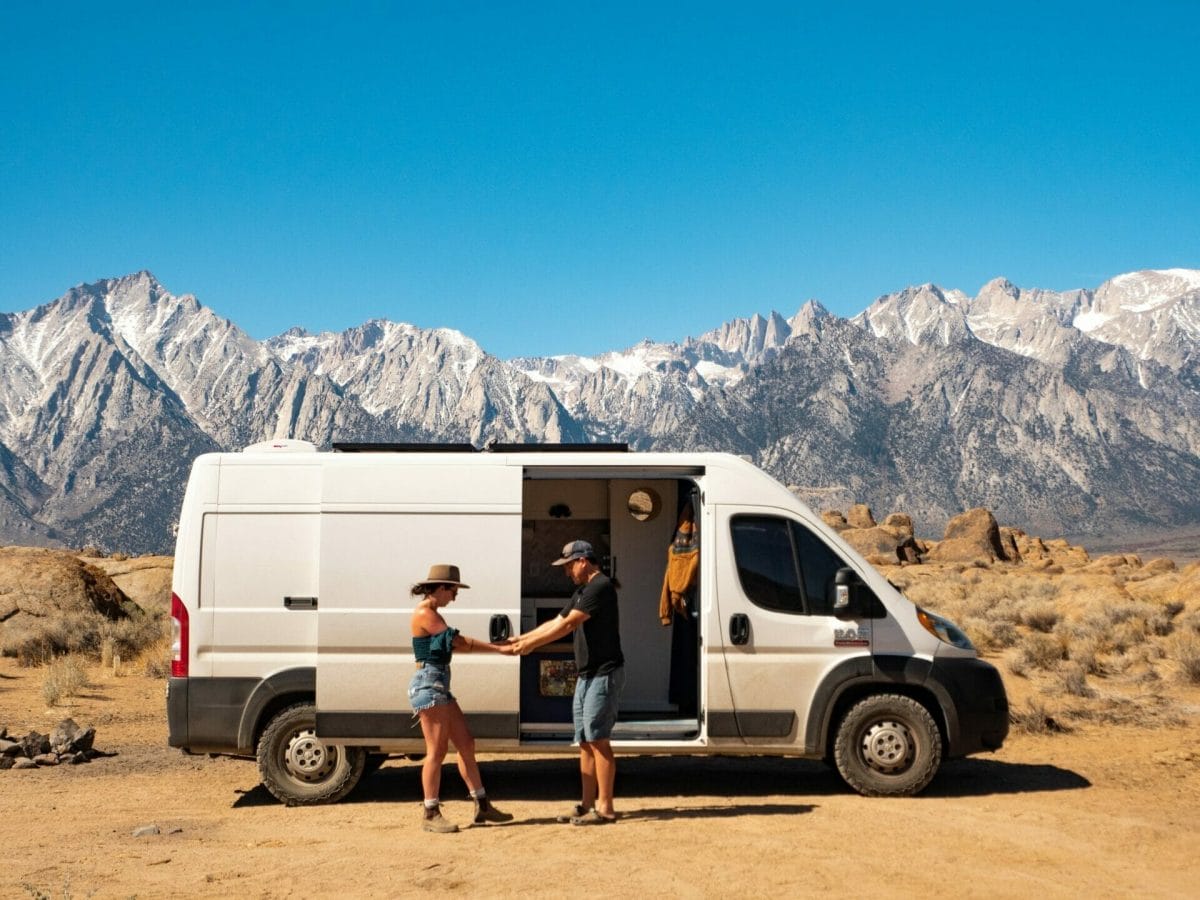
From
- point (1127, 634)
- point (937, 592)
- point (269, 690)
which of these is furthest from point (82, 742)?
point (937, 592)

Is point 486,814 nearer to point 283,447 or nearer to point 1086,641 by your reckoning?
point 283,447

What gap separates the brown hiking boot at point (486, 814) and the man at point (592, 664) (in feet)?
1.67

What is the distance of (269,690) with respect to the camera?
9.44 metres

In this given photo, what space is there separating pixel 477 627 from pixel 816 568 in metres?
2.66

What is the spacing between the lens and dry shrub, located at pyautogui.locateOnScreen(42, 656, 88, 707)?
610 inches

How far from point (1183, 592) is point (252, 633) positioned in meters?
24.8

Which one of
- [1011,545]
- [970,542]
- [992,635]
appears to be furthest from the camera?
[1011,545]

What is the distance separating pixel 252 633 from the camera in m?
9.48

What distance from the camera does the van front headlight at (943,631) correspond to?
968 centimetres

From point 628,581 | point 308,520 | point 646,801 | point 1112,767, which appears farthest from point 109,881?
point 1112,767

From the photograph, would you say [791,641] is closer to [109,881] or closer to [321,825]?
[321,825]

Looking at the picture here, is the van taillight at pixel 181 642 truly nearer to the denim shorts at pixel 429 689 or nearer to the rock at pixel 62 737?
the denim shorts at pixel 429 689

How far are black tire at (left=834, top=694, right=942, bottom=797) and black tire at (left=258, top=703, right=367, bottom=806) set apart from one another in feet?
12.4

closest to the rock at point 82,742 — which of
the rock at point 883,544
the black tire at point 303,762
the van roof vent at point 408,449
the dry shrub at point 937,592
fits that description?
the black tire at point 303,762
